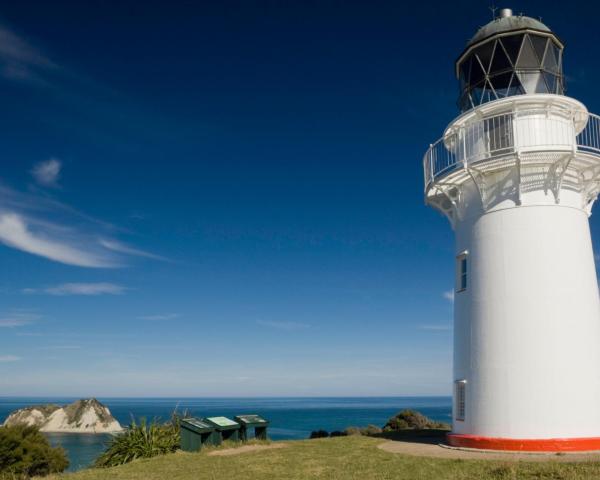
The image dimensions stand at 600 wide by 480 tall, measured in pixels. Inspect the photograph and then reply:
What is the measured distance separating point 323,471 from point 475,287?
21.3 feet

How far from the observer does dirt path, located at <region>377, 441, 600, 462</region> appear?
35.0 ft

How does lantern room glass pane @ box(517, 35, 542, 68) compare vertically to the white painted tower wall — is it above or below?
above

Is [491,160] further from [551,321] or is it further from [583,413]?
[583,413]

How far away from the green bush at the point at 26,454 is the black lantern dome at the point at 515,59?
2387 centimetres

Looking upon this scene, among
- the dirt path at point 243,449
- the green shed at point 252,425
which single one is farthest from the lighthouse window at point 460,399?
the green shed at point 252,425

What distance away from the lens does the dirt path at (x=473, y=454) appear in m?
10.7

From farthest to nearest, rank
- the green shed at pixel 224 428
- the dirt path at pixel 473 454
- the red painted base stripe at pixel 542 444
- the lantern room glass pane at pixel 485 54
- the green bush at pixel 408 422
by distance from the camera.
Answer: the green bush at pixel 408 422
the green shed at pixel 224 428
the lantern room glass pane at pixel 485 54
the red painted base stripe at pixel 542 444
the dirt path at pixel 473 454

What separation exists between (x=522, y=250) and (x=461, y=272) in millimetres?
2038

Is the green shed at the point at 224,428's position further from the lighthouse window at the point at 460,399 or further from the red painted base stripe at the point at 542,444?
the red painted base stripe at the point at 542,444

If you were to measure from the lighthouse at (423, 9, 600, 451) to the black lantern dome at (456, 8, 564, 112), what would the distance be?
0.10 ft

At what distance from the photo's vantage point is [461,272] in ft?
49.0

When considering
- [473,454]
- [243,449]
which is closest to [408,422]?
[243,449]

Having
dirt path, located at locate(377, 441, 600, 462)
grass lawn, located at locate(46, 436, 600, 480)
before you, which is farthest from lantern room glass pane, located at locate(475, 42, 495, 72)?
grass lawn, located at locate(46, 436, 600, 480)

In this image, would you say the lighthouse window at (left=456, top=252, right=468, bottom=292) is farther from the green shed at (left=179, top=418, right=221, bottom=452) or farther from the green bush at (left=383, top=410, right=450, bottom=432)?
the green bush at (left=383, top=410, right=450, bottom=432)
